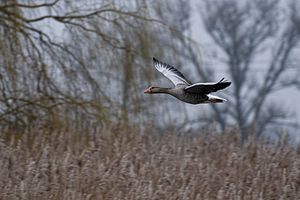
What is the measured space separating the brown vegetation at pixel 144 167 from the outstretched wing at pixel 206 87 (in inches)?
31.9

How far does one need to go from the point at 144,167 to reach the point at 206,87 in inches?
68.4

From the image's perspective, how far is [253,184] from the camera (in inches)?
299

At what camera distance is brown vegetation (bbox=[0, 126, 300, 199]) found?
7.16m

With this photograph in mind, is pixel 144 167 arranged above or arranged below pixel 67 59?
below

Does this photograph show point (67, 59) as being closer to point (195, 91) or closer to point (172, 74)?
point (172, 74)

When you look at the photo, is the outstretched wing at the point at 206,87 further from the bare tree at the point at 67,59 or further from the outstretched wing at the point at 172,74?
the bare tree at the point at 67,59

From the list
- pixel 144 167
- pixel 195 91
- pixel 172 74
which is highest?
pixel 172 74

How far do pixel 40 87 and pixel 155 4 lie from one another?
1979 mm

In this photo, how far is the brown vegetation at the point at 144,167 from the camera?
716 centimetres

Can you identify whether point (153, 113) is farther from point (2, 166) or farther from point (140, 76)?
point (2, 166)

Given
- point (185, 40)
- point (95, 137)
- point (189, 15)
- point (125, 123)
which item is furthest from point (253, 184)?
point (189, 15)

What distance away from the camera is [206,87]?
650 cm

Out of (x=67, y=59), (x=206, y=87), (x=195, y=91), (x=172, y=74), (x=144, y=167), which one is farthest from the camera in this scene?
(x=67, y=59)

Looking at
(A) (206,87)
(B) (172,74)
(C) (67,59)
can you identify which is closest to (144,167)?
(B) (172,74)
